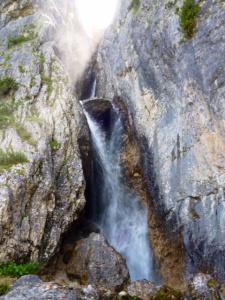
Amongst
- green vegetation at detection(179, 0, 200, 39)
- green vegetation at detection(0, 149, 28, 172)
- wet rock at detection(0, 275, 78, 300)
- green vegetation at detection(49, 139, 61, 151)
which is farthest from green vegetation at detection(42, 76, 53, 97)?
wet rock at detection(0, 275, 78, 300)

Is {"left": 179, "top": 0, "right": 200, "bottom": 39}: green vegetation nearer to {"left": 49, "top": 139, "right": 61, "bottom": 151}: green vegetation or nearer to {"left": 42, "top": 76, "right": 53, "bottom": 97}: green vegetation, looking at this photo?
{"left": 49, "top": 139, "right": 61, "bottom": 151}: green vegetation

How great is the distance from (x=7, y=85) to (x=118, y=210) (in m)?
9.85

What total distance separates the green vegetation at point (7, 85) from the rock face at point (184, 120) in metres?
6.82

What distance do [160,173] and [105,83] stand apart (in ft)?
32.8

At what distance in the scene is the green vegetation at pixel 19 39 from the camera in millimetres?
25812

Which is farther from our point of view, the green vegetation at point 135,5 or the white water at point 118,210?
the green vegetation at point 135,5

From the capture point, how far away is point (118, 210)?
20.3 meters

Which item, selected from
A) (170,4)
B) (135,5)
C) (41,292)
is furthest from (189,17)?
(41,292)

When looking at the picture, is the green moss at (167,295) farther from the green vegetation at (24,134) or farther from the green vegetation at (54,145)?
the green vegetation at (24,134)

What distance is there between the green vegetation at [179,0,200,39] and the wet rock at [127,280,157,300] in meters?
11.2

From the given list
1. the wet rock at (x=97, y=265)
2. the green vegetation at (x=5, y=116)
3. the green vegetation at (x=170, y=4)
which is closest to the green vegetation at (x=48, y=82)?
the green vegetation at (x=5, y=116)

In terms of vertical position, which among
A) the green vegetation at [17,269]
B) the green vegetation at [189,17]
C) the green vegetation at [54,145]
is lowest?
the green vegetation at [17,269]

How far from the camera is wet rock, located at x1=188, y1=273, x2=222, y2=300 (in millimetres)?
11682

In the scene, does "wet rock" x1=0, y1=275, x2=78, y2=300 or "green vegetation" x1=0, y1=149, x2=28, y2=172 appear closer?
"wet rock" x1=0, y1=275, x2=78, y2=300
